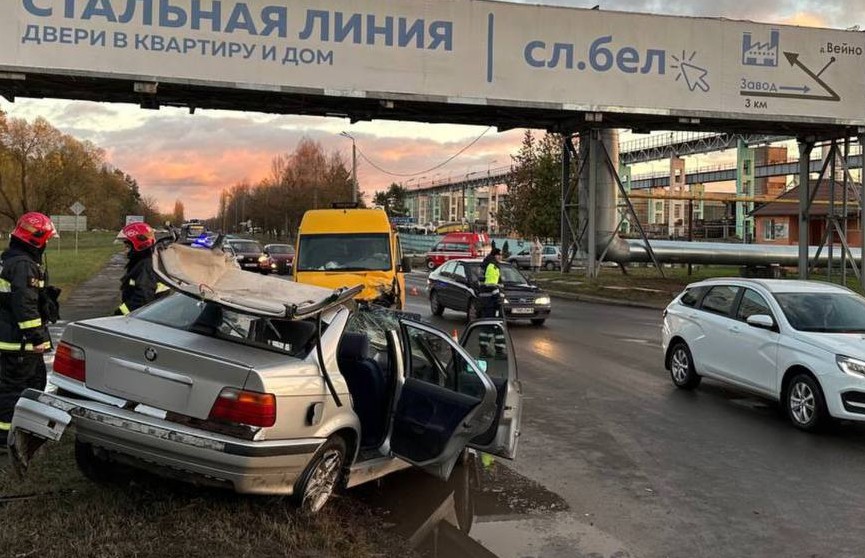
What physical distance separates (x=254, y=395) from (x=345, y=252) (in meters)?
9.40

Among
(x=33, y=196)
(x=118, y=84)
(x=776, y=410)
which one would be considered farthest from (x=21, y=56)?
(x=33, y=196)

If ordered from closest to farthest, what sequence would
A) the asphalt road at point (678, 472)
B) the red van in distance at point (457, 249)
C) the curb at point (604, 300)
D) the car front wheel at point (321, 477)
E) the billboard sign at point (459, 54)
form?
1. the car front wheel at point (321, 477)
2. the asphalt road at point (678, 472)
3. the billboard sign at point (459, 54)
4. the curb at point (604, 300)
5. the red van in distance at point (457, 249)

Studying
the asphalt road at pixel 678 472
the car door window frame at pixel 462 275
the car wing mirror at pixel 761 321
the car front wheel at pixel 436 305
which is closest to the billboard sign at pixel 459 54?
the car door window frame at pixel 462 275

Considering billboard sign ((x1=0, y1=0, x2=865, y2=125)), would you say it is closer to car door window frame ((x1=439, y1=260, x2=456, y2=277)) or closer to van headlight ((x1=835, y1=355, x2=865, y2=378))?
car door window frame ((x1=439, y1=260, x2=456, y2=277))

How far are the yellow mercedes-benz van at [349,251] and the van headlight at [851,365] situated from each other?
23.7 feet

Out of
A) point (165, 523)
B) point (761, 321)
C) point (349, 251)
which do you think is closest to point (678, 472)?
point (761, 321)

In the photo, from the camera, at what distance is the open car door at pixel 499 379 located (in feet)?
16.8

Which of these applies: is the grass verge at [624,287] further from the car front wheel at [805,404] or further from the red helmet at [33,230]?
the red helmet at [33,230]

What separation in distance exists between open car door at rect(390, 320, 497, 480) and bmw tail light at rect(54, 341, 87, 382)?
1.94 meters

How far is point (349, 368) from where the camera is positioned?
16.1 feet

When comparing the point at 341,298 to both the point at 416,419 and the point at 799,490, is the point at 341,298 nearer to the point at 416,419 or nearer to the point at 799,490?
the point at 416,419

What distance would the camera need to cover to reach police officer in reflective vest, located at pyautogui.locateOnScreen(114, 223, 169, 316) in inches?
277

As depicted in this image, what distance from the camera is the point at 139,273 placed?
706cm

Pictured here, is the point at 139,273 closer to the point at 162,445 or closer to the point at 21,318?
the point at 21,318
